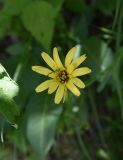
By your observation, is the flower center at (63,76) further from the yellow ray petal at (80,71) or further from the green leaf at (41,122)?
the green leaf at (41,122)

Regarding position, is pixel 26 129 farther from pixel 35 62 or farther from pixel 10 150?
pixel 10 150

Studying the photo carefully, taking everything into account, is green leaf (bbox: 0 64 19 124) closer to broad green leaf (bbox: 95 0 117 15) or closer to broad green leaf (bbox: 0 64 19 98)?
broad green leaf (bbox: 0 64 19 98)

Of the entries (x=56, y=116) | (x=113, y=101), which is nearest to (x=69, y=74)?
(x=56, y=116)

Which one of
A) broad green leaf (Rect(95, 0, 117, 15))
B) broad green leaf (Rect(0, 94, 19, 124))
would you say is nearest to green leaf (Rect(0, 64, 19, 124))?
broad green leaf (Rect(0, 94, 19, 124))

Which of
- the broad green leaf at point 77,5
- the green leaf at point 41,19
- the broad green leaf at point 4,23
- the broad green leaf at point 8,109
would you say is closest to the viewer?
the broad green leaf at point 8,109

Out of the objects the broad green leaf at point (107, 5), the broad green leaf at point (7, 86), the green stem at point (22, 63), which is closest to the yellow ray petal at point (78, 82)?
the broad green leaf at point (7, 86)

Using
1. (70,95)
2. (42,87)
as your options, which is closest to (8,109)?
(42,87)

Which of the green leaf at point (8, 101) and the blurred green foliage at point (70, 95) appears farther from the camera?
the blurred green foliage at point (70, 95)
